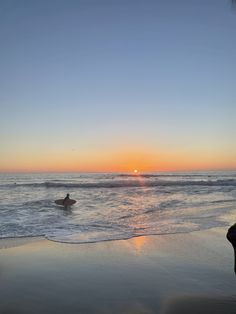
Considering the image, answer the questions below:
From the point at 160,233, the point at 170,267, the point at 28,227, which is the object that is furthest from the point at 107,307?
the point at 28,227

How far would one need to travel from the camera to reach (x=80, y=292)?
16.9ft

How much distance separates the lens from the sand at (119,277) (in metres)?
4.68

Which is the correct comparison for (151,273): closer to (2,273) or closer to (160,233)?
(2,273)

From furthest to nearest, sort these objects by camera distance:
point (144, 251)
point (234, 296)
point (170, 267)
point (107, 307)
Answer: point (144, 251)
point (170, 267)
point (234, 296)
point (107, 307)

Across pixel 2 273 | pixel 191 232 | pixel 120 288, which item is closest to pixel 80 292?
pixel 120 288

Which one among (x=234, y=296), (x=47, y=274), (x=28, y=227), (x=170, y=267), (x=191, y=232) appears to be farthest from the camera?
(x=28, y=227)

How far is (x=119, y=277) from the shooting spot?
5.88 meters

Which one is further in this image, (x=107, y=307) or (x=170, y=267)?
(x=170, y=267)

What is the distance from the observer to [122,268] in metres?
6.45

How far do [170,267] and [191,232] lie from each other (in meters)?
4.03

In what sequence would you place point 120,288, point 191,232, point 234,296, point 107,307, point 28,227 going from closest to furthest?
point 107,307 → point 234,296 → point 120,288 → point 191,232 → point 28,227

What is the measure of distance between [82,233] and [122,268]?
424 centimetres

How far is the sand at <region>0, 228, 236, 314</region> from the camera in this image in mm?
4676

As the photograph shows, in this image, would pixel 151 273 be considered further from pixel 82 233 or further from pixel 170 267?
pixel 82 233
